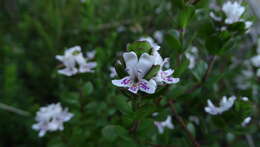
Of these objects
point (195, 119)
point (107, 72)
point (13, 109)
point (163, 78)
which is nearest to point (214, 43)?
point (163, 78)

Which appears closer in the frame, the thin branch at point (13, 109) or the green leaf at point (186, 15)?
the green leaf at point (186, 15)

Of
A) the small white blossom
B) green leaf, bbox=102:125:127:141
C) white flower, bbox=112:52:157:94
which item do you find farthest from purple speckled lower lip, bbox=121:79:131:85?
the small white blossom

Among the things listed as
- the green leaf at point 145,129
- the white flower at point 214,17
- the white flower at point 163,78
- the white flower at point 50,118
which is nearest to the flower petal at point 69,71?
the white flower at point 50,118

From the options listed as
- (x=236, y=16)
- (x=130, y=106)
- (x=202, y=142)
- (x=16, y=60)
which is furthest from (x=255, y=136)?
(x=16, y=60)

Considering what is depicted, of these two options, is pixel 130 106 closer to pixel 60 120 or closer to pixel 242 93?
pixel 60 120

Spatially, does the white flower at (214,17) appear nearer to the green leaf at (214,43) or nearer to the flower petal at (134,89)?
the green leaf at (214,43)

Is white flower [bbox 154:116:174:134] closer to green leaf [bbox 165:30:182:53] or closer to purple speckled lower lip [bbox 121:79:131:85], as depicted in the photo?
green leaf [bbox 165:30:182:53]

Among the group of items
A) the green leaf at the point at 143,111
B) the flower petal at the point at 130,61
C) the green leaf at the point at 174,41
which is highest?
the green leaf at the point at 174,41
